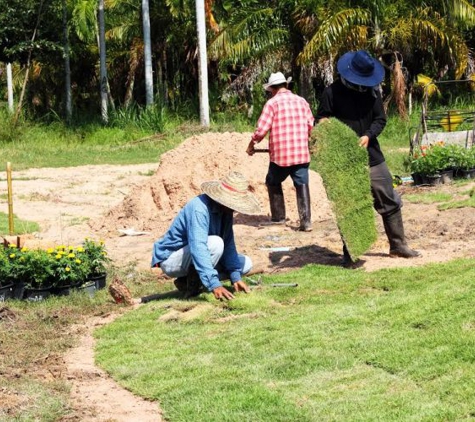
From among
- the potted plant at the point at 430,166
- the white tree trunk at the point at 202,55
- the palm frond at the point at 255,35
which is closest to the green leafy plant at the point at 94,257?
the potted plant at the point at 430,166

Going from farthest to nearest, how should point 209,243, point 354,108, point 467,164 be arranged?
1. point 467,164
2. point 354,108
3. point 209,243

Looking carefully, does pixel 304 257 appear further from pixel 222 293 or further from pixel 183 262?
pixel 222 293

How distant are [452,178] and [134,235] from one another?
5175mm

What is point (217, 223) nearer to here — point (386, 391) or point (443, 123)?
point (386, 391)

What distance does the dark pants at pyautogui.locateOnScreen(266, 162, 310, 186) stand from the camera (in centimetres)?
1270

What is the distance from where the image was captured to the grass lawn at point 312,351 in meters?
5.92

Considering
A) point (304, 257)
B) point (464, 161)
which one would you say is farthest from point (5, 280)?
point (464, 161)

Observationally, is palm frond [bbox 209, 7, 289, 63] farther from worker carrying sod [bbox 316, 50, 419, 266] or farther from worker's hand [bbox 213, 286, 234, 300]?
worker's hand [bbox 213, 286, 234, 300]

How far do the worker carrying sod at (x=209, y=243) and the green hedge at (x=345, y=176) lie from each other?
1168mm

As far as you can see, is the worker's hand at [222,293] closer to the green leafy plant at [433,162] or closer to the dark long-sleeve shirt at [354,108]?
the dark long-sleeve shirt at [354,108]

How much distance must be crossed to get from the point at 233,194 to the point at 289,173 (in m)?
4.51

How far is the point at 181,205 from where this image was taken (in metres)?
14.4

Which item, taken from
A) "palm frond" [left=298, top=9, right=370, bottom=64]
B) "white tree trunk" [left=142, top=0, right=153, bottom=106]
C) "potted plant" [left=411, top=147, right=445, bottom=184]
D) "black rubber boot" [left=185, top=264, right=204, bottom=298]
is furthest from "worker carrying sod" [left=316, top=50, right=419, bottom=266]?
"white tree trunk" [left=142, top=0, right=153, bottom=106]

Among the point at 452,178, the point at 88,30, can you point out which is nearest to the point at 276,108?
Answer: the point at 452,178
